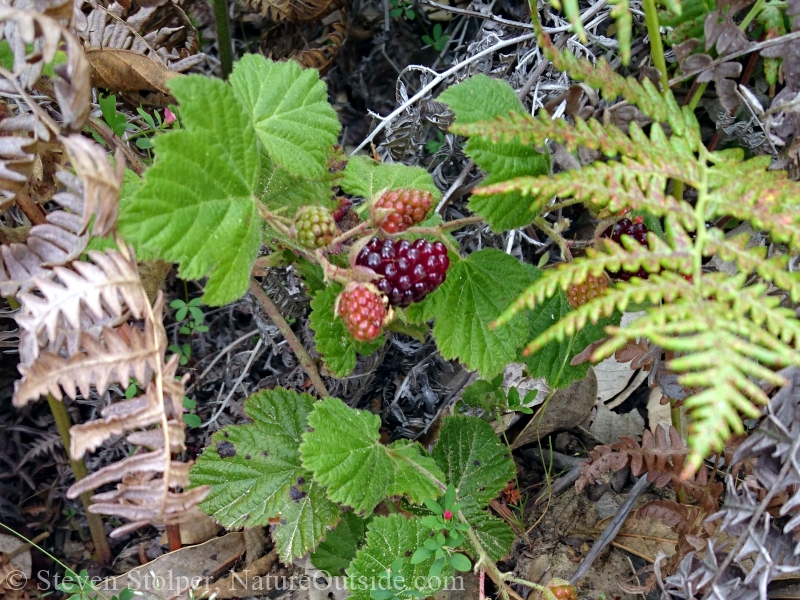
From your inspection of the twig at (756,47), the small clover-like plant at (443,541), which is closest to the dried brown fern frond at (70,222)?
the small clover-like plant at (443,541)

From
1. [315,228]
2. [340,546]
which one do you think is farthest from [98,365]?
[340,546]

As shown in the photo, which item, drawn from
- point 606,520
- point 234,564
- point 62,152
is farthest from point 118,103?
point 606,520

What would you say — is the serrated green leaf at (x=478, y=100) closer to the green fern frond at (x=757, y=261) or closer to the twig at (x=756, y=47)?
the twig at (x=756, y=47)

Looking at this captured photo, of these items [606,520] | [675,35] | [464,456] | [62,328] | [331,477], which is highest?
[675,35]

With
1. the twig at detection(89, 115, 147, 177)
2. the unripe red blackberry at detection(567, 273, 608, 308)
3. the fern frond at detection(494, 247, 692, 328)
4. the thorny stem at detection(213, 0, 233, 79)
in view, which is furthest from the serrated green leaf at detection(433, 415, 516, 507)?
the thorny stem at detection(213, 0, 233, 79)

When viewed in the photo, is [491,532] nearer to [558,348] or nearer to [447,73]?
[558,348]

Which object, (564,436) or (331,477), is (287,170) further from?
(564,436)
